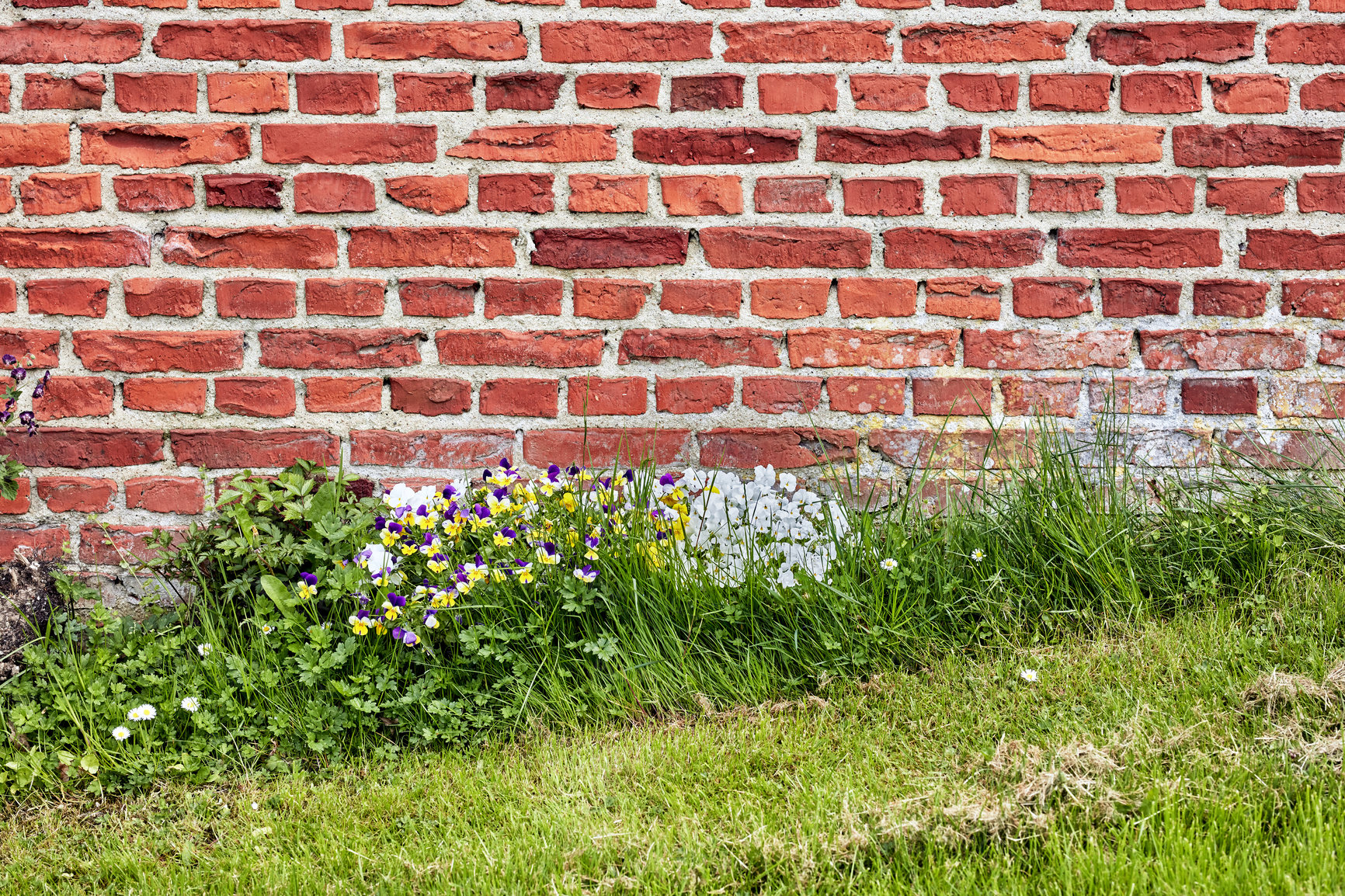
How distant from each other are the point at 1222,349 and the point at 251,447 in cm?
252

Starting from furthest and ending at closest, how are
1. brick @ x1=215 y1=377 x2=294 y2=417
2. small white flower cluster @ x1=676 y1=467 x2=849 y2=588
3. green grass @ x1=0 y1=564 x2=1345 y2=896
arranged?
brick @ x1=215 y1=377 x2=294 y2=417, small white flower cluster @ x1=676 y1=467 x2=849 y2=588, green grass @ x1=0 y1=564 x2=1345 y2=896

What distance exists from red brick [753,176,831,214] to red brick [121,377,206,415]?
151cm

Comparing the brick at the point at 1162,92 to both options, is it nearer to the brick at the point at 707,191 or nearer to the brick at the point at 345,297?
the brick at the point at 707,191

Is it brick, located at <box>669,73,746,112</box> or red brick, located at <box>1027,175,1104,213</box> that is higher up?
brick, located at <box>669,73,746,112</box>

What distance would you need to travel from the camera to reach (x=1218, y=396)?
235 cm

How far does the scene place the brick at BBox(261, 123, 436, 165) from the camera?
2.30 meters

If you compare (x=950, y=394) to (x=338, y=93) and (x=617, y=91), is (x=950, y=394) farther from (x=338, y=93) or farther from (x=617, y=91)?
(x=338, y=93)

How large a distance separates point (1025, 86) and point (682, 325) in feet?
3.42

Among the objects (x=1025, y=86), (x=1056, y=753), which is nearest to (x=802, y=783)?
(x=1056, y=753)

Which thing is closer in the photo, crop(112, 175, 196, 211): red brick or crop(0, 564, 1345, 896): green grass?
crop(0, 564, 1345, 896): green grass

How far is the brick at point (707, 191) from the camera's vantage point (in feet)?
7.61

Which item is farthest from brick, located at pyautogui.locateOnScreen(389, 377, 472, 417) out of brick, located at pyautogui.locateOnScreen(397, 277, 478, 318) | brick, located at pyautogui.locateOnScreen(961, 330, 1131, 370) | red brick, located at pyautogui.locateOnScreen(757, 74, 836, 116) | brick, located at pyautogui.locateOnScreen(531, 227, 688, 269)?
brick, located at pyautogui.locateOnScreen(961, 330, 1131, 370)

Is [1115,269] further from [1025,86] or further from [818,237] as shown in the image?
[818,237]

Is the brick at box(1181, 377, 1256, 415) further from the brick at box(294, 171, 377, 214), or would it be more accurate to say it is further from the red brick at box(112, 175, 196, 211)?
the red brick at box(112, 175, 196, 211)
